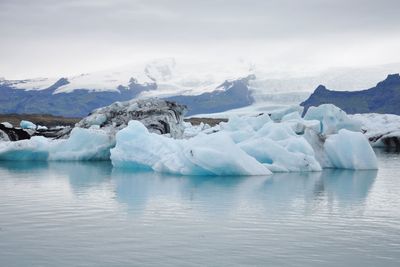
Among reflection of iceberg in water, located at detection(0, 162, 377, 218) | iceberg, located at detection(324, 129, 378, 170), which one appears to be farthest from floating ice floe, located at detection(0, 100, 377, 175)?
reflection of iceberg in water, located at detection(0, 162, 377, 218)

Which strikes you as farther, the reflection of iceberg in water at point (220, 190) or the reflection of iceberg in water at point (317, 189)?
the reflection of iceberg in water at point (317, 189)

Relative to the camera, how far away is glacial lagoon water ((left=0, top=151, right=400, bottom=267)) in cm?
789

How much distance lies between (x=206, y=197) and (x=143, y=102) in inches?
764

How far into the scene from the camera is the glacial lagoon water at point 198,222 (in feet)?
25.9

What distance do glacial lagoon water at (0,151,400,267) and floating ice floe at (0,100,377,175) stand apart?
1189 mm

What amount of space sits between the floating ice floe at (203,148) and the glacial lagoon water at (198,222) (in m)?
1.19

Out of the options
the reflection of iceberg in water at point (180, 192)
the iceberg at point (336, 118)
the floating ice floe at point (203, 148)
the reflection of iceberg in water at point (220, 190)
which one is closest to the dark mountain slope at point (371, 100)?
the iceberg at point (336, 118)

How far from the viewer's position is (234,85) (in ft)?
639

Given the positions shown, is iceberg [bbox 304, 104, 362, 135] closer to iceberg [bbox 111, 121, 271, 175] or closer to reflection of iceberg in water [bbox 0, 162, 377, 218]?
reflection of iceberg in water [bbox 0, 162, 377, 218]

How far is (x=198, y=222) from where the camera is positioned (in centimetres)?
1051

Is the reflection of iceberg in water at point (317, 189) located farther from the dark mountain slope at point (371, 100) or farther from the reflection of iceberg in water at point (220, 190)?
the dark mountain slope at point (371, 100)

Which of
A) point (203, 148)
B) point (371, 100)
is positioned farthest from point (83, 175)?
point (371, 100)

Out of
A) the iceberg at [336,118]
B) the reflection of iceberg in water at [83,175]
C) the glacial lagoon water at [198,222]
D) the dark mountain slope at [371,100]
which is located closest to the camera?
the glacial lagoon water at [198,222]

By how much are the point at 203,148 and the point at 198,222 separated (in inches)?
318
